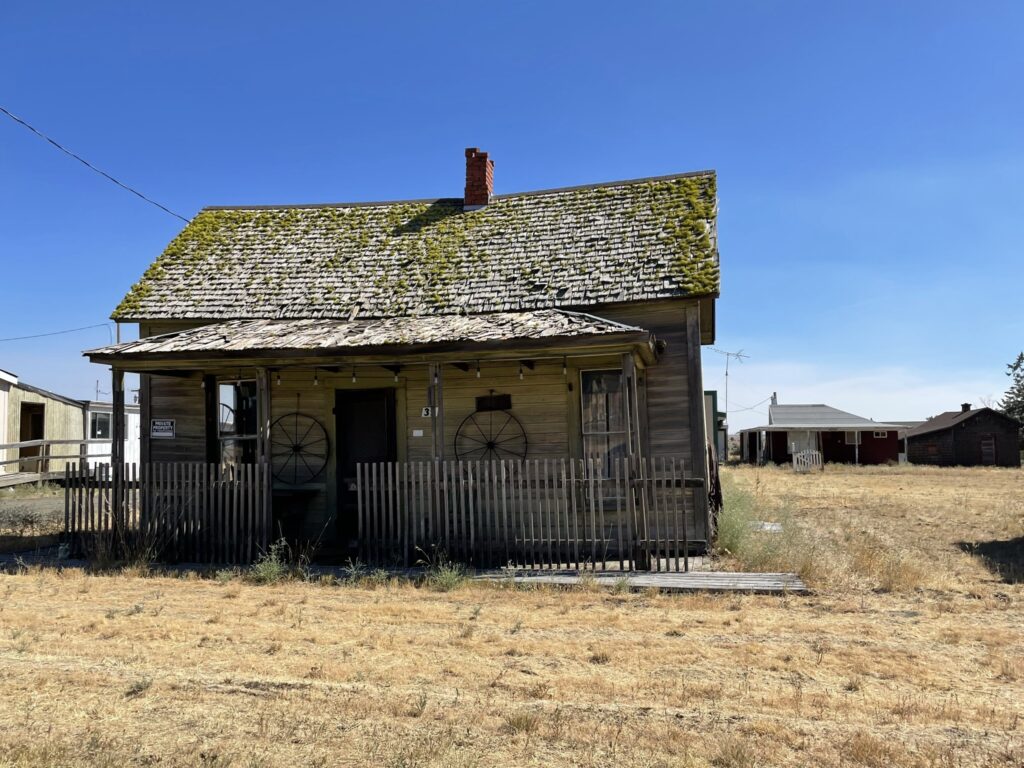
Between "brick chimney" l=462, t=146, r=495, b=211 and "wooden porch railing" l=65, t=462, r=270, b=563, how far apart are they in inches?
276

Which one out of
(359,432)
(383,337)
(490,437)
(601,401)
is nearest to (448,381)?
(490,437)

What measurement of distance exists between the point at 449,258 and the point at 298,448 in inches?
156

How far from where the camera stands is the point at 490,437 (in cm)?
1164

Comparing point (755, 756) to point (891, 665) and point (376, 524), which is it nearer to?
point (891, 665)

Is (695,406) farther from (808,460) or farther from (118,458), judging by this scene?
(808,460)

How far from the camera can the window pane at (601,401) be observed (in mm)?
11344

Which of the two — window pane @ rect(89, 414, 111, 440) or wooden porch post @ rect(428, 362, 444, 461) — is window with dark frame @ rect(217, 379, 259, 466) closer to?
wooden porch post @ rect(428, 362, 444, 461)

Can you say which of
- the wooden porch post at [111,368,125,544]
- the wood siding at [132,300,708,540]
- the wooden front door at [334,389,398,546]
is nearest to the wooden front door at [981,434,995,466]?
the wood siding at [132,300,708,540]

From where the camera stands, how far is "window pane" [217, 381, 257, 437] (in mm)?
12398

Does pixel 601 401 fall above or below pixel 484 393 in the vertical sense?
below

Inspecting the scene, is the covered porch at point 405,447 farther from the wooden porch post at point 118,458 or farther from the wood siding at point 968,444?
the wood siding at point 968,444

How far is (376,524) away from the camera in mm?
10031

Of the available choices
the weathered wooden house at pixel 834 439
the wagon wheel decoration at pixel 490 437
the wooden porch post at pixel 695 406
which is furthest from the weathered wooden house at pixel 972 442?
the wagon wheel decoration at pixel 490 437

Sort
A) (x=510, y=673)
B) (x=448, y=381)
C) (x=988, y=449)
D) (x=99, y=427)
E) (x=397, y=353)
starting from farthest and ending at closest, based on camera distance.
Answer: (x=988, y=449), (x=99, y=427), (x=448, y=381), (x=397, y=353), (x=510, y=673)
